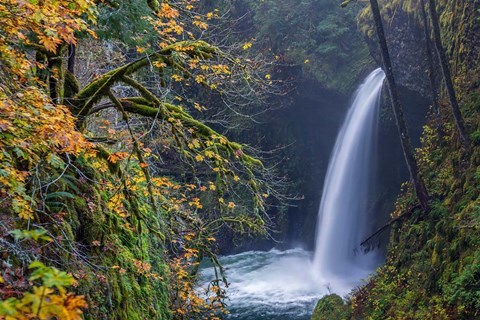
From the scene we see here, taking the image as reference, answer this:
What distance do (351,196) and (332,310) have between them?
707 centimetres

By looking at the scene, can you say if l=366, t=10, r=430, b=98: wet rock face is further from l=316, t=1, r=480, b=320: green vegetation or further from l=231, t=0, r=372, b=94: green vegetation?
l=231, t=0, r=372, b=94: green vegetation

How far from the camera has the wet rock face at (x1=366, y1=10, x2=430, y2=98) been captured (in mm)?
13398

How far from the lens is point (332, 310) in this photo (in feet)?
38.4

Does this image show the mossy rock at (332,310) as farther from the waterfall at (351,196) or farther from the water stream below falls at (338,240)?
the waterfall at (351,196)

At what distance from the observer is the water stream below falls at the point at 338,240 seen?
16094 millimetres

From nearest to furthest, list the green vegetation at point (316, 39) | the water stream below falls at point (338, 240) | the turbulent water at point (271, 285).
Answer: the turbulent water at point (271, 285)
the water stream below falls at point (338, 240)
the green vegetation at point (316, 39)

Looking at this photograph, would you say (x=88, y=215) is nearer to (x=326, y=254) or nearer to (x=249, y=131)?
(x=326, y=254)

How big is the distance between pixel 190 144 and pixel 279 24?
1702cm

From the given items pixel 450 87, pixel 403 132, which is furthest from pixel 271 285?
pixel 450 87

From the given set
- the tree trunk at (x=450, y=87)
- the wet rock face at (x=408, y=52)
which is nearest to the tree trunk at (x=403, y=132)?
the tree trunk at (x=450, y=87)

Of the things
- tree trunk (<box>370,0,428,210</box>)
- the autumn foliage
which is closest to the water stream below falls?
tree trunk (<box>370,0,428,210</box>)

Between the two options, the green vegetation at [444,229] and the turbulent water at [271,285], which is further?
the turbulent water at [271,285]

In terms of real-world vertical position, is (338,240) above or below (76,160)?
below

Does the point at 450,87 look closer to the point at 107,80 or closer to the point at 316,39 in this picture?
the point at 107,80
